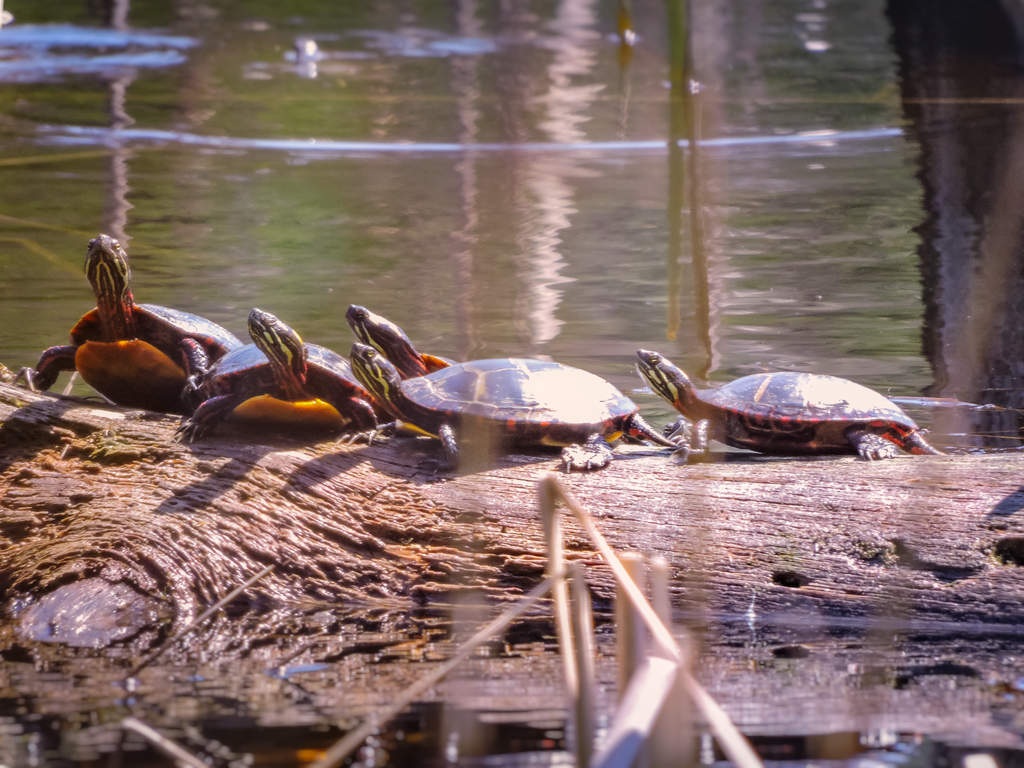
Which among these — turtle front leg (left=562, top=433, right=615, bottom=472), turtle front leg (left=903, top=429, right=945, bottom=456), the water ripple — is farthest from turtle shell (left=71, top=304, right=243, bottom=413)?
the water ripple

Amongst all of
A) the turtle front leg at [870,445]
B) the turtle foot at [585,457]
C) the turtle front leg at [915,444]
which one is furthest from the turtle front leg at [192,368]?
the turtle front leg at [915,444]

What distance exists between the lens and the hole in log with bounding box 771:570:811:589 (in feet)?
6.23

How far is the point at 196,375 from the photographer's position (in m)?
2.61

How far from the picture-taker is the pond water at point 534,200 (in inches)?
177

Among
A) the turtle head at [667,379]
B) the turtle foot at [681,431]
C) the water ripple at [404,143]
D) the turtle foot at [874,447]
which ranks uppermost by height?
the water ripple at [404,143]

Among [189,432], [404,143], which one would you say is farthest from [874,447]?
[404,143]

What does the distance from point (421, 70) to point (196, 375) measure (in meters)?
5.05

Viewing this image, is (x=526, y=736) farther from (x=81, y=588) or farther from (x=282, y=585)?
(x=81, y=588)

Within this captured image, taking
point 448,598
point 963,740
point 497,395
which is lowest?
point 448,598

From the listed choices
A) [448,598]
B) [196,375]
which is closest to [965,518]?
[448,598]

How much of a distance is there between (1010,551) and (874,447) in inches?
A: 18.9

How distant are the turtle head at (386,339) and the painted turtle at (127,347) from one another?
0.42 meters

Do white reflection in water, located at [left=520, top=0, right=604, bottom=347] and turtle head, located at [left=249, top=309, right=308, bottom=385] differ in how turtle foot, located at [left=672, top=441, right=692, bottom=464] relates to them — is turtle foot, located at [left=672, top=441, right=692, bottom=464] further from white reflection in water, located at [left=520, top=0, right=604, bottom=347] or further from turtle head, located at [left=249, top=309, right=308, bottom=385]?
white reflection in water, located at [left=520, top=0, right=604, bottom=347]

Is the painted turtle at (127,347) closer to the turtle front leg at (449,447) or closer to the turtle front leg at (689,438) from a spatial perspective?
the turtle front leg at (449,447)
